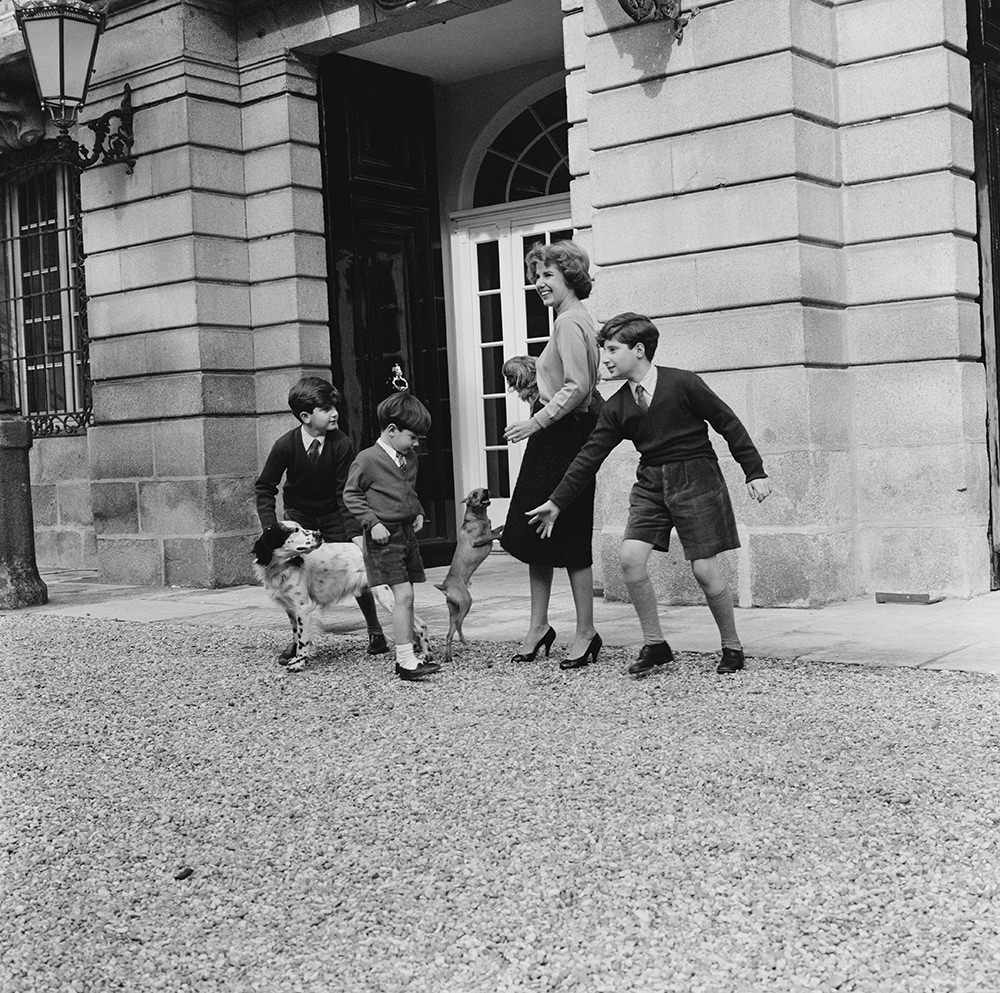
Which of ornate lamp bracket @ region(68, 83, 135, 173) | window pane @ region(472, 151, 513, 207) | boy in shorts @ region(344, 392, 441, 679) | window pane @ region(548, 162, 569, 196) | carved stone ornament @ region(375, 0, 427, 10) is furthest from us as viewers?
window pane @ region(472, 151, 513, 207)

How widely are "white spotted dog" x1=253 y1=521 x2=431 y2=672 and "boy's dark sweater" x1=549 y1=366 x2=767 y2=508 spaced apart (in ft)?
3.87

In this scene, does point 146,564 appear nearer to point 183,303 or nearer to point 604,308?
point 183,303

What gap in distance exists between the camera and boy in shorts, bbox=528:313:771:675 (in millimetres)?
5875

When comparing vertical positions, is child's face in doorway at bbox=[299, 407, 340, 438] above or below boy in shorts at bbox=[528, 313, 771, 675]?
above

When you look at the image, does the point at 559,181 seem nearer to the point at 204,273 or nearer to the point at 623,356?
the point at 204,273

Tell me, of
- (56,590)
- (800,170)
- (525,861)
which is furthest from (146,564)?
(525,861)

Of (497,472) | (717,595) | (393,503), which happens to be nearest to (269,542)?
(393,503)

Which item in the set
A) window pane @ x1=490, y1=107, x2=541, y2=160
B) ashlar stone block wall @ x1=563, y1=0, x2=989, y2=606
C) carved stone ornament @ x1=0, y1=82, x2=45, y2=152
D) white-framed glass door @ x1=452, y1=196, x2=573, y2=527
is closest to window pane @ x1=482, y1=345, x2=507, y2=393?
white-framed glass door @ x1=452, y1=196, x2=573, y2=527

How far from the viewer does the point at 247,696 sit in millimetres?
6074

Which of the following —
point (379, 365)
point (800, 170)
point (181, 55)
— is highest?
point (181, 55)

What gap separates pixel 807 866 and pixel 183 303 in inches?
330

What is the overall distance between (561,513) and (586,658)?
2.22 feet

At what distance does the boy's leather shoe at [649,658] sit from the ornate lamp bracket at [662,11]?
406 centimetres

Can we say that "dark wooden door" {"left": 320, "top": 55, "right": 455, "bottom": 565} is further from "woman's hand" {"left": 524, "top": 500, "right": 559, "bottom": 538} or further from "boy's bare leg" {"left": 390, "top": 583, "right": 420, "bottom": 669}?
"woman's hand" {"left": 524, "top": 500, "right": 559, "bottom": 538}
